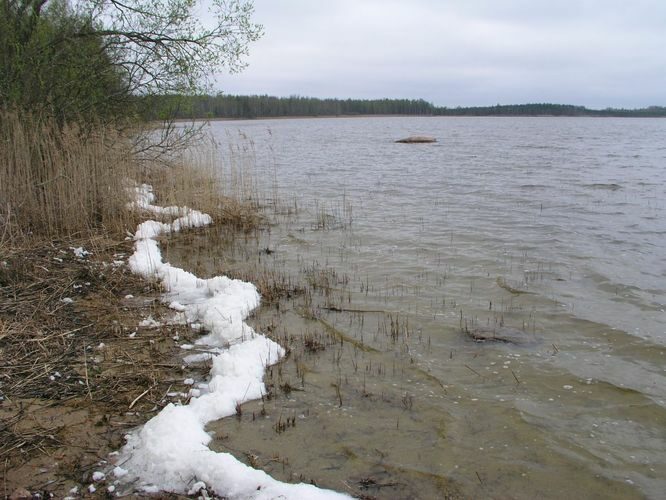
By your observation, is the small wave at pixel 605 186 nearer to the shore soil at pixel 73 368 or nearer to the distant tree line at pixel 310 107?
the shore soil at pixel 73 368

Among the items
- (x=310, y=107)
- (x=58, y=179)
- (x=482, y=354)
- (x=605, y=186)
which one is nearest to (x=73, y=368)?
(x=482, y=354)

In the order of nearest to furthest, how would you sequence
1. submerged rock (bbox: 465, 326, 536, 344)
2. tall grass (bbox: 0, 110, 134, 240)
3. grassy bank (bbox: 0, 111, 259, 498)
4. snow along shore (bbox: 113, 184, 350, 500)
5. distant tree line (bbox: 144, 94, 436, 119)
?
snow along shore (bbox: 113, 184, 350, 500) < grassy bank (bbox: 0, 111, 259, 498) < submerged rock (bbox: 465, 326, 536, 344) < tall grass (bbox: 0, 110, 134, 240) < distant tree line (bbox: 144, 94, 436, 119)

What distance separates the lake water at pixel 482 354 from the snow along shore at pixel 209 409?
10.5 inches

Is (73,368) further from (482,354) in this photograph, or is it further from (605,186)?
(605,186)

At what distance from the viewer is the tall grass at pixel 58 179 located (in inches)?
337

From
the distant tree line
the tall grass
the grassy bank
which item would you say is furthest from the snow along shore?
the distant tree line

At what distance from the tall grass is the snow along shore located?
7.78ft

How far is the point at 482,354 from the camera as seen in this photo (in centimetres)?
555

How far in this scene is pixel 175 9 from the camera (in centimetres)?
1122

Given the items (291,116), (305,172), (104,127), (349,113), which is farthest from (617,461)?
(349,113)

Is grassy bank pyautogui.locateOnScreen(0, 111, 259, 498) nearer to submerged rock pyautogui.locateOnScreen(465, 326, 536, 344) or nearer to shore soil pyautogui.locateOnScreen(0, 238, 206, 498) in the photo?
shore soil pyautogui.locateOnScreen(0, 238, 206, 498)

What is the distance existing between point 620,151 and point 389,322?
29.5 metres

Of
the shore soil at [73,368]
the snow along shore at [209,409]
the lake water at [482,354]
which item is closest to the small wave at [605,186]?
the lake water at [482,354]

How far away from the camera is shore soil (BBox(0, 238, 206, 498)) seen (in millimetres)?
3488
